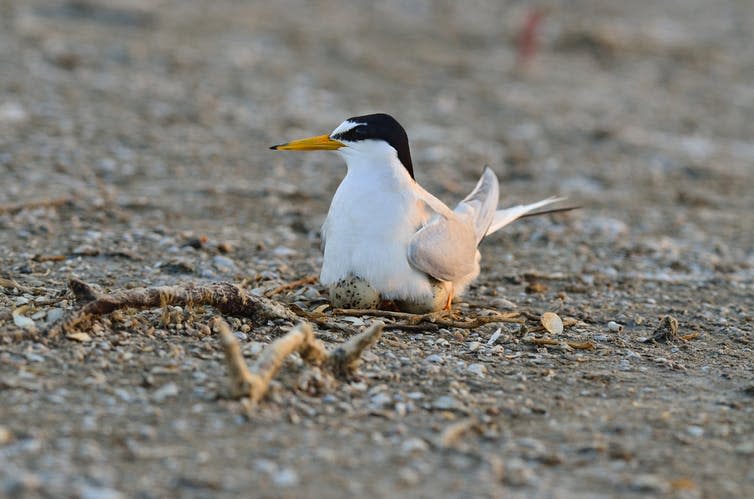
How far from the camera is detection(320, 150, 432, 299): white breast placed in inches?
187

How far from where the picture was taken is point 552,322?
5.02 m

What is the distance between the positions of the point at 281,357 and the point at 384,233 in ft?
3.71

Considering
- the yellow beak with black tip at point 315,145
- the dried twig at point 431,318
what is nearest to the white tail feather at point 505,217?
the dried twig at point 431,318

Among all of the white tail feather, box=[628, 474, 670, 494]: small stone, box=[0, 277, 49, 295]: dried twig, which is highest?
the white tail feather

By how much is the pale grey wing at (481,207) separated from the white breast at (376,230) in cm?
76

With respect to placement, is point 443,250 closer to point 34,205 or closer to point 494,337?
point 494,337

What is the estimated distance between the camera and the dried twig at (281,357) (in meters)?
3.66

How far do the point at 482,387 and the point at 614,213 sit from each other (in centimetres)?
393

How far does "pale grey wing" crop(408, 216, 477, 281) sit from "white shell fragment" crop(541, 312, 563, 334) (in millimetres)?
439

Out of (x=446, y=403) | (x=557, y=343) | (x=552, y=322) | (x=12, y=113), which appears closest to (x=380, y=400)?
(x=446, y=403)

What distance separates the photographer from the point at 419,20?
13383mm

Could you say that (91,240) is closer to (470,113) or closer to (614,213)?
(614,213)

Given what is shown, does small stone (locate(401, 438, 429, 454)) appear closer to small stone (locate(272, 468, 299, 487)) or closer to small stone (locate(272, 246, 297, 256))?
small stone (locate(272, 468, 299, 487))

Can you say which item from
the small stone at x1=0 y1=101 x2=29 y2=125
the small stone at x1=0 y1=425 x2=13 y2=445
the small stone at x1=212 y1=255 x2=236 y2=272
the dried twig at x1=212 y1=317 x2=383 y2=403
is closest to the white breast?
the dried twig at x1=212 y1=317 x2=383 y2=403
